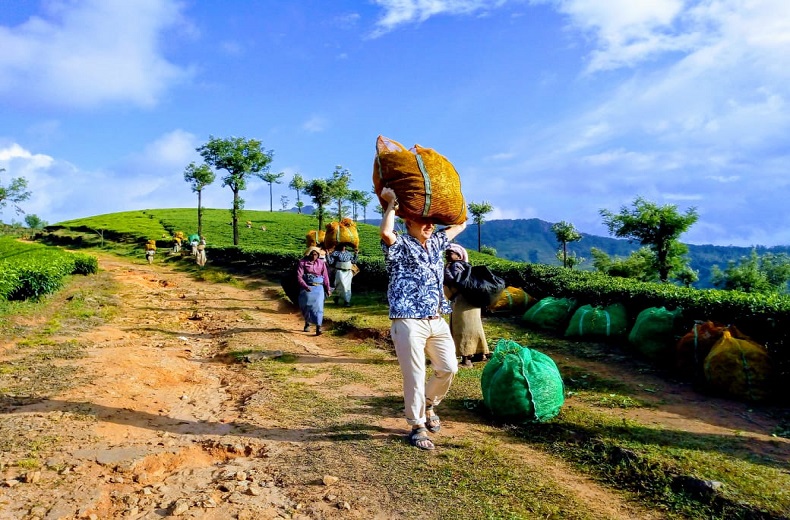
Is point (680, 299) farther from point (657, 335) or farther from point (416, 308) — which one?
point (416, 308)

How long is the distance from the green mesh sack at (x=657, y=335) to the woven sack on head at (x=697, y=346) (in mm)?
462

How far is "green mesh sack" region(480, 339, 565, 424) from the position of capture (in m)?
4.61

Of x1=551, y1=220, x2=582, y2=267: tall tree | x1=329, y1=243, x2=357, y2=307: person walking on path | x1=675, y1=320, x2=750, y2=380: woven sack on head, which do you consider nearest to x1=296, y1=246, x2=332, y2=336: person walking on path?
x1=329, y1=243, x2=357, y2=307: person walking on path

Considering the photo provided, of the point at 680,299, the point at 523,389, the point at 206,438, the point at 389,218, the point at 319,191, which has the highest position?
the point at 319,191

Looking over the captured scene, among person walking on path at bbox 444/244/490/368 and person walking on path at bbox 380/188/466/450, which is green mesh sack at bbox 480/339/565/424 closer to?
person walking on path at bbox 380/188/466/450

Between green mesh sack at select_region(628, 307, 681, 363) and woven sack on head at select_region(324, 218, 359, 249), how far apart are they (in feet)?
25.7

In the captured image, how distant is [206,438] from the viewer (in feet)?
14.7

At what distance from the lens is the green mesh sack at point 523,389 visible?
4.61 metres

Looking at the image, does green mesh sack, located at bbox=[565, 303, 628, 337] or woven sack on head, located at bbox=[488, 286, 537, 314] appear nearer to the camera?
green mesh sack, located at bbox=[565, 303, 628, 337]

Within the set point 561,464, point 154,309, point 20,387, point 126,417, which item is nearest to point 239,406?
point 126,417

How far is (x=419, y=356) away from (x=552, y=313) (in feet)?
20.5

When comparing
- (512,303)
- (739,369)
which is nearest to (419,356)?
(739,369)

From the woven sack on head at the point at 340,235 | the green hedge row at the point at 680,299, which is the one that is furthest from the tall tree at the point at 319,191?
the green hedge row at the point at 680,299

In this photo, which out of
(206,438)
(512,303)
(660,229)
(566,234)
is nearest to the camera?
(206,438)
